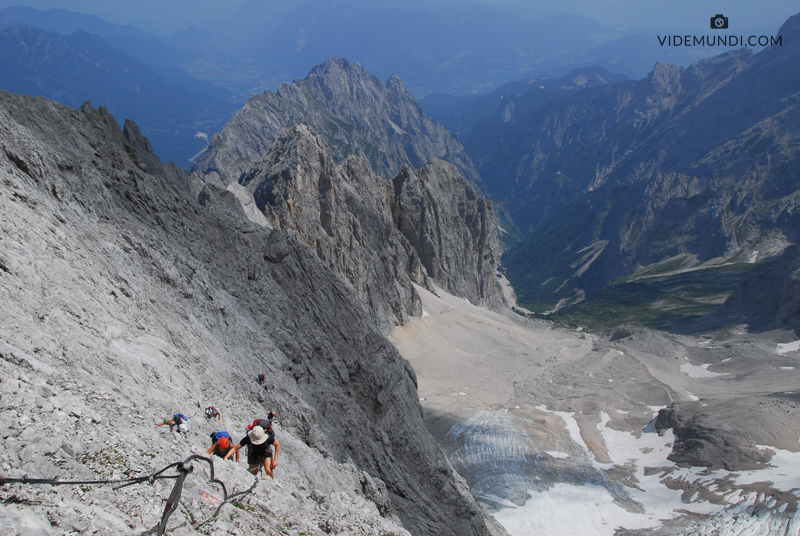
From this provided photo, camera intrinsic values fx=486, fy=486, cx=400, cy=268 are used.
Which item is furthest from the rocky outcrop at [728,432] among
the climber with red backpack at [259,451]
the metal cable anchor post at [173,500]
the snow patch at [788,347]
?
the metal cable anchor post at [173,500]

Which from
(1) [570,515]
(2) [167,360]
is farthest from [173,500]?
(1) [570,515]

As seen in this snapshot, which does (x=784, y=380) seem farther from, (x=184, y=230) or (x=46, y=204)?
(x=46, y=204)

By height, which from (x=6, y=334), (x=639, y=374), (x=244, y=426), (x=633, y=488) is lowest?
(x=633, y=488)

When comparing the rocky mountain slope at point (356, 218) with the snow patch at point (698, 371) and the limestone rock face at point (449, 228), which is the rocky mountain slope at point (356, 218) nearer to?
the limestone rock face at point (449, 228)

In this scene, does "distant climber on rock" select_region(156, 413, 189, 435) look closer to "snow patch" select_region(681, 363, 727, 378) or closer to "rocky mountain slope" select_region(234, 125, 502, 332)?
"rocky mountain slope" select_region(234, 125, 502, 332)

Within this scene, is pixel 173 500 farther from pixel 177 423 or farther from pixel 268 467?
pixel 268 467

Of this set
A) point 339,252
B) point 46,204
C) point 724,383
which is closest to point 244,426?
point 46,204
